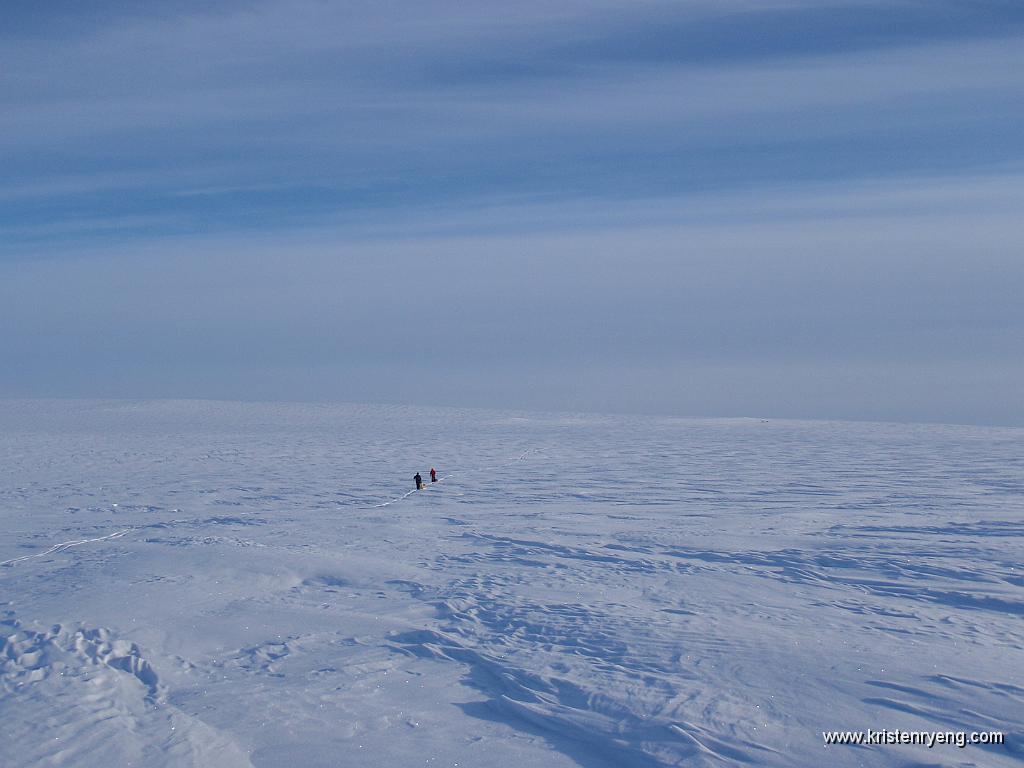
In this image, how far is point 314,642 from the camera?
540 cm

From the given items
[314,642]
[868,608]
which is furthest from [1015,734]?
[314,642]

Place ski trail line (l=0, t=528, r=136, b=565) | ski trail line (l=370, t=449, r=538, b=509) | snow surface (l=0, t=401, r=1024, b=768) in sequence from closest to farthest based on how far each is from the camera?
snow surface (l=0, t=401, r=1024, b=768) < ski trail line (l=0, t=528, r=136, b=565) < ski trail line (l=370, t=449, r=538, b=509)

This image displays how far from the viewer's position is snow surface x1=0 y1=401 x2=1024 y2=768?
409 centimetres

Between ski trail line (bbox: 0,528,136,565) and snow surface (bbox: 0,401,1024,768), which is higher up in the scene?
ski trail line (bbox: 0,528,136,565)

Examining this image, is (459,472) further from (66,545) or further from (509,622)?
(509,622)

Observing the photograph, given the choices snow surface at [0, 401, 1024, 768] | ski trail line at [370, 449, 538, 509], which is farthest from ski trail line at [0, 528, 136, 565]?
ski trail line at [370, 449, 538, 509]

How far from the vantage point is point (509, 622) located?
19.0ft

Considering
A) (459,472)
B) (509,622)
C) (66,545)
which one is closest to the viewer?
(509,622)

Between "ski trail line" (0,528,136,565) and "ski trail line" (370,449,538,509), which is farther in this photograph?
"ski trail line" (370,449,538,509)

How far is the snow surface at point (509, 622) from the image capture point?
161 inches

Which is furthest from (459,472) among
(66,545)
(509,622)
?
(509,622)

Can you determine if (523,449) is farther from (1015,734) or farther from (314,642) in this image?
(1015,734)

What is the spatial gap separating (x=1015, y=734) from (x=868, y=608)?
2.00 m

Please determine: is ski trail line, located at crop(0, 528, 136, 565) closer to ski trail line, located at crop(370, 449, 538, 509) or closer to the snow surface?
the snow surface
